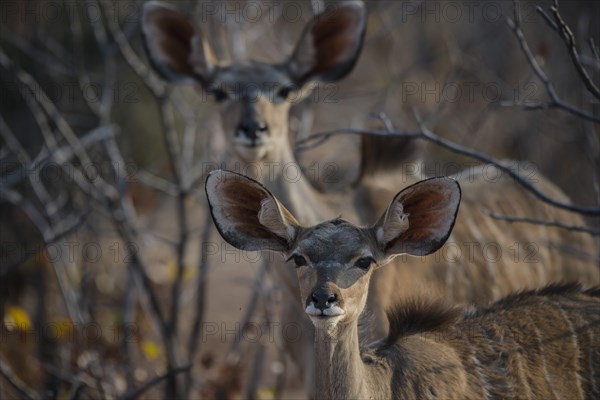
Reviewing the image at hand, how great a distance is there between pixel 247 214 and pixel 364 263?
39cm

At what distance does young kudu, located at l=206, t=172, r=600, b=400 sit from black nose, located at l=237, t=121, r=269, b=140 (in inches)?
41.9

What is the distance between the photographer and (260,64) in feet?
14.2

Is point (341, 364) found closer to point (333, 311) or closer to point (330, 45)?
point (333, 311)

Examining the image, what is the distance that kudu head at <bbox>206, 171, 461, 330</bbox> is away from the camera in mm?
2750

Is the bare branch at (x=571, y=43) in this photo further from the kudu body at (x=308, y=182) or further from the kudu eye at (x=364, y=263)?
the kudu body at (x=308, y=182)

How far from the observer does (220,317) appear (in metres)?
6.55

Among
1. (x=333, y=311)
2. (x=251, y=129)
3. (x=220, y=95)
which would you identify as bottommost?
(x=333, y=311)

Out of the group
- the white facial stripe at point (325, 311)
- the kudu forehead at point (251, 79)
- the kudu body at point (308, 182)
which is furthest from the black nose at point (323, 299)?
the kudu forehead at point (251, 79)

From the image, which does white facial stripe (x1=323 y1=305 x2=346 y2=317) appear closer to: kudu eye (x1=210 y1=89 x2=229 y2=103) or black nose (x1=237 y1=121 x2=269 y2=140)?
black nose (x1=237 y1=121 x2=269 y2=140)

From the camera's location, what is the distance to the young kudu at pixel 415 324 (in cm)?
276

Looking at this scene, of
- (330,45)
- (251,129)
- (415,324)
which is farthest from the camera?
(330,45)

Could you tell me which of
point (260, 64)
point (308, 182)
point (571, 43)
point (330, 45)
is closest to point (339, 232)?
point (571, 43)

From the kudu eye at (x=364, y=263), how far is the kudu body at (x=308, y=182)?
97cm

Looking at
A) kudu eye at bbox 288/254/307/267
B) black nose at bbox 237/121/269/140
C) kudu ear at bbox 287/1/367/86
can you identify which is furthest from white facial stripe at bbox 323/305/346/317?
kudu ear at bbox 287/1/367/86
